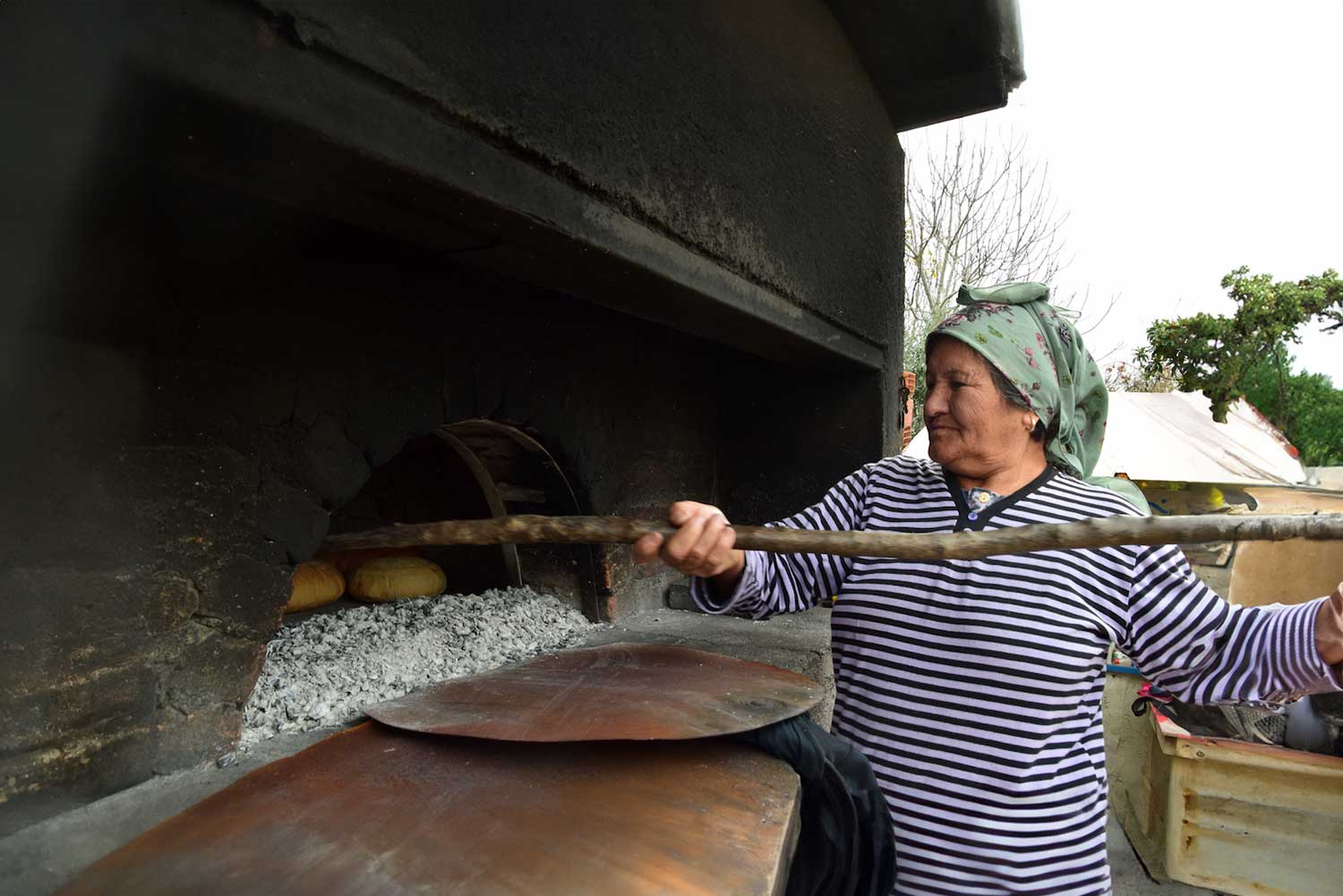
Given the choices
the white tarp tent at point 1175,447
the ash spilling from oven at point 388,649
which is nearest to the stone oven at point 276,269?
the ash spilling from oven at point 388,649

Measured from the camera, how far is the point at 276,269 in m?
1.30

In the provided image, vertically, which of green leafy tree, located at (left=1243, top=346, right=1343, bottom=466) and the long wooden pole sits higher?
green leafy tree, located at (left=1243, top=346, right=1343, bottom=466)

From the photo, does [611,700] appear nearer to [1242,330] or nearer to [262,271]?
[262,271]

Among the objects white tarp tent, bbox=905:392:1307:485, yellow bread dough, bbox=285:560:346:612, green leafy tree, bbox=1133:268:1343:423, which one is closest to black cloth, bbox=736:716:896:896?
yellow bread dough, bbox=285:560:346:612

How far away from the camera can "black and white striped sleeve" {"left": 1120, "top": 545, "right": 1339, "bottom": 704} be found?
1.12 meters

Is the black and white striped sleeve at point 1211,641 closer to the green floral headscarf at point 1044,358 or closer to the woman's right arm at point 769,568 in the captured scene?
the green floral headscarf at point 1044,358

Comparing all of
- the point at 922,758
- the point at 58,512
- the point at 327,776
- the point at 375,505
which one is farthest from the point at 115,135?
the point at 375,505

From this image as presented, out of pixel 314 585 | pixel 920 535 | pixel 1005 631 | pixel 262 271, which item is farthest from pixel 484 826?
pixel 314 585

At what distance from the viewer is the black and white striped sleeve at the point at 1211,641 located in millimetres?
1119

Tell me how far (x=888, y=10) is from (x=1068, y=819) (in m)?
2.54

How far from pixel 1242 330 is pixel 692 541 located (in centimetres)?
1323

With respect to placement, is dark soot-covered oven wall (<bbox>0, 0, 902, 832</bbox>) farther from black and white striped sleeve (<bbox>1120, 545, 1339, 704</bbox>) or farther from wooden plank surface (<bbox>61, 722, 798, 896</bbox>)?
black and white striped sleeve (<bbox>1120, 545, 1339, 704</bbox>)

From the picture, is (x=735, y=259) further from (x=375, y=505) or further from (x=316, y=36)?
(x=375, y=505)

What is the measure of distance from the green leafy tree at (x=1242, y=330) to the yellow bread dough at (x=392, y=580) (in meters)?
11.6
